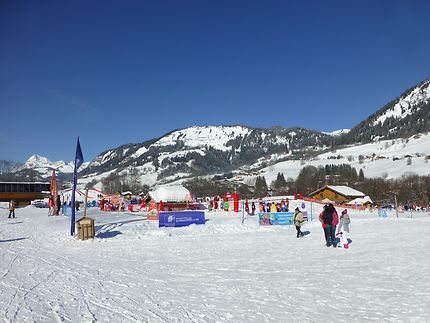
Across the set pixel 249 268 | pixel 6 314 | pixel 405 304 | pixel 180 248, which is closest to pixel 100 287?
pixel 6 314

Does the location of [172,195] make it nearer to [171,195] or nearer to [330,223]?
[171,195]

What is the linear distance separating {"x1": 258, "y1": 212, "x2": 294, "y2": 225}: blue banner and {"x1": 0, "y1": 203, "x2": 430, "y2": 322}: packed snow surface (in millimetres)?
10080

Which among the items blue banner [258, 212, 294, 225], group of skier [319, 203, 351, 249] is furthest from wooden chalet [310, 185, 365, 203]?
group of skier [319, 203, 351, 249]

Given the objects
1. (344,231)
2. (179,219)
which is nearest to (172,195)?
(179,219)

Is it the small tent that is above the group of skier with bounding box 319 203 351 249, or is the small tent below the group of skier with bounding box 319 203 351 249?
above

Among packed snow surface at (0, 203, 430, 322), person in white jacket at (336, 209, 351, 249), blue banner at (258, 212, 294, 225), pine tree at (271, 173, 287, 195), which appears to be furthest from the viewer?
pine tree at (271, 173, 287, 195)

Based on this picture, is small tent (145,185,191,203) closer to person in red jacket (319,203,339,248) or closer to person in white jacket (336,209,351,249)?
person in red jacket (319,203,339,248)

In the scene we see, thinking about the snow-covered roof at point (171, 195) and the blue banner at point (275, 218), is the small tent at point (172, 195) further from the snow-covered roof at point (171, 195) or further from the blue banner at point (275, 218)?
the blue banner at point (275, 218)

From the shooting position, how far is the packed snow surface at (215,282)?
6648mm

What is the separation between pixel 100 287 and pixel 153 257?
5.37 meters

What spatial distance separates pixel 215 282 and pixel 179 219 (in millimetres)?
16109

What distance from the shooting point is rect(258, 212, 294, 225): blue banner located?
27.8m

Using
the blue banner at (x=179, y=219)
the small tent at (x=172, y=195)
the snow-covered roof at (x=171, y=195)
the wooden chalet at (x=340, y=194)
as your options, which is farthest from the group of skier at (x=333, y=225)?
the wooden chalet at (x=340, y=194)

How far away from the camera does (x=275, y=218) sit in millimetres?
27953
